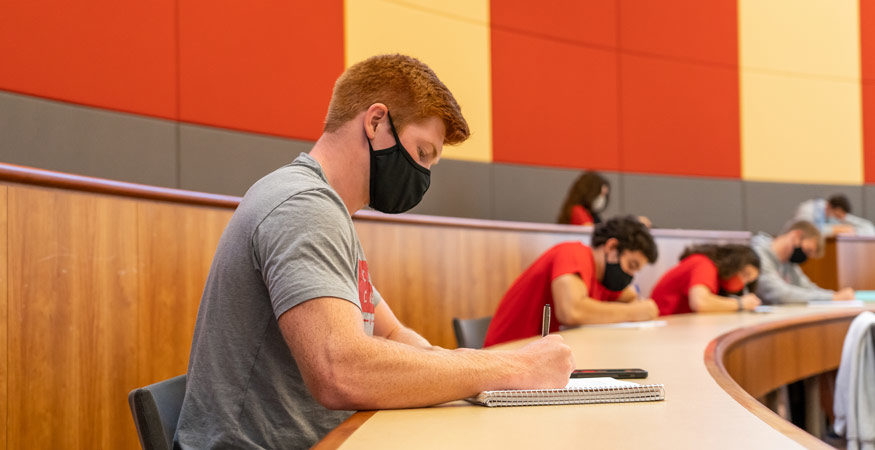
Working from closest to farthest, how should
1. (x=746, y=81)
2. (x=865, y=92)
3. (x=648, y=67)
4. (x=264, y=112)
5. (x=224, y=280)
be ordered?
(x=224, y=280) < (x=264, y=112) < (x=648, y=67) < (x=746, y=81) < (x=865, y=92)

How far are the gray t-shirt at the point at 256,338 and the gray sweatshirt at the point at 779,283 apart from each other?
3.58 m

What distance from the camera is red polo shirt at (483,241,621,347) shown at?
256 cm

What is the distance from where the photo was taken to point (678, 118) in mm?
5734

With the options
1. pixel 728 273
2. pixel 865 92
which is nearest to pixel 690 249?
pixel 728 273

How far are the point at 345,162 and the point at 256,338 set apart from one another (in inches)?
12.0

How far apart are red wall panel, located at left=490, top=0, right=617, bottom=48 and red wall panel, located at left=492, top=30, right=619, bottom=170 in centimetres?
6

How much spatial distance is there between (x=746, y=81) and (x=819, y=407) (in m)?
3.35

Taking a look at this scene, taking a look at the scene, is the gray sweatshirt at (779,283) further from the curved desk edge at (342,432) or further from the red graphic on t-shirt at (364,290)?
the curved desk edge at (342,432)

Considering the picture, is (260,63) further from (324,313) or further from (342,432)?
(342,432)

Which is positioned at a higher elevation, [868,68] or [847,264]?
[868,68]

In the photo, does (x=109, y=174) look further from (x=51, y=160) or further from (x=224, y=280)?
(x=224, y=280)

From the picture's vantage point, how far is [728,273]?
3.58 meters

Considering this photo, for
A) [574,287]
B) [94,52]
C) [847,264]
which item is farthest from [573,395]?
[847,264]

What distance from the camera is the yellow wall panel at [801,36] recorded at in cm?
623
